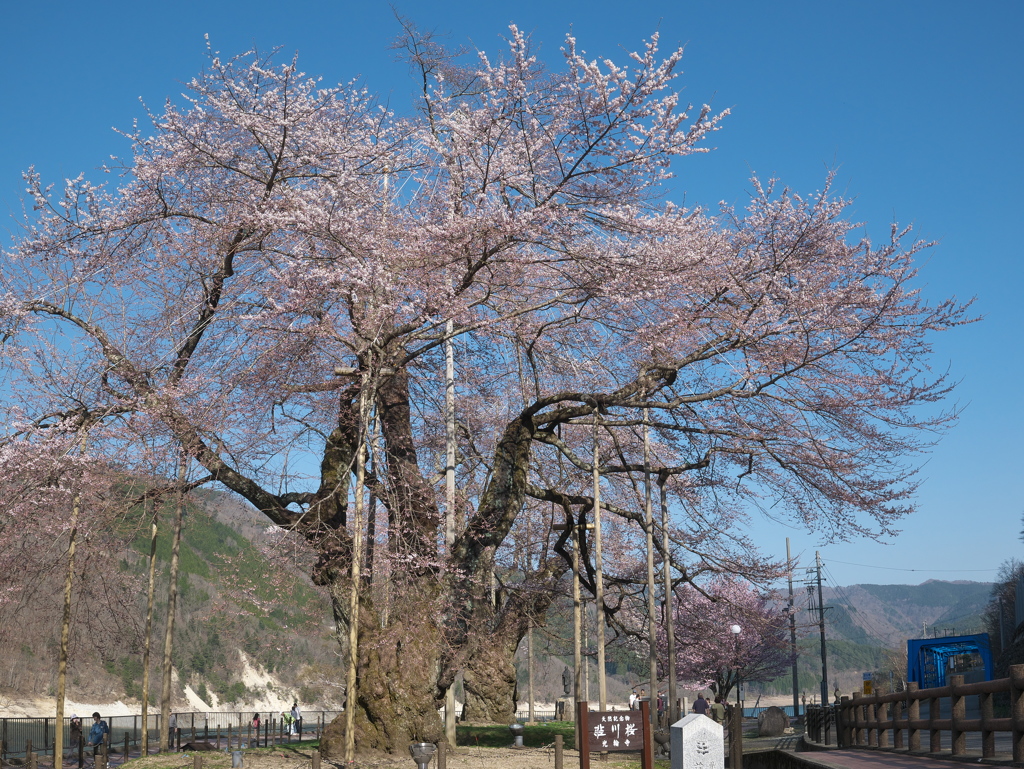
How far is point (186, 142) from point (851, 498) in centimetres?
1412

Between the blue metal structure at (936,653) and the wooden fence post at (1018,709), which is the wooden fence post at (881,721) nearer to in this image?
the wooden fence post at (1018,709)

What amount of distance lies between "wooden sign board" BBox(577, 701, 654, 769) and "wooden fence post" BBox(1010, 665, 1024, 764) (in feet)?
15.8

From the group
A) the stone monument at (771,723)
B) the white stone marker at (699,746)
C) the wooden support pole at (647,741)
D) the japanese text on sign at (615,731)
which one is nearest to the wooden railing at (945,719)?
the white stone marker at (699,746)

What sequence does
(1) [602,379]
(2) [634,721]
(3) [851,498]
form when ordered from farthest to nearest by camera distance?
1. (1) [602,379]
2. (3) [851,498]
3. (2) [634,721]

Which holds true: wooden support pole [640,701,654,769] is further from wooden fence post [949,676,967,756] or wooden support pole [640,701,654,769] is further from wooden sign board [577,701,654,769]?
wooden fence post [949,676,967,756]

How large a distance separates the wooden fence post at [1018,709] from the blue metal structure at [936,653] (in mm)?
26182

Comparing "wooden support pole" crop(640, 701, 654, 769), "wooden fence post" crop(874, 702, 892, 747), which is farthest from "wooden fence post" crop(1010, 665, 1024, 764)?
"wooden fence post" crop(874, 702, 892, 747)

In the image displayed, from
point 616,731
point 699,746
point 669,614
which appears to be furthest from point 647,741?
point 669,614

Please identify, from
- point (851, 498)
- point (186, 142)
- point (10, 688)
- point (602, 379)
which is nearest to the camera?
point (186, 142)

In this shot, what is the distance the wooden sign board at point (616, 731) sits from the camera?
13.1 m

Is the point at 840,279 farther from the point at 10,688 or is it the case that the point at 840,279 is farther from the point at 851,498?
the point at 10,688

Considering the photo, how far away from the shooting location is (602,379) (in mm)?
20938

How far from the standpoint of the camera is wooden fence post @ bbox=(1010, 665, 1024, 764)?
9609 mm

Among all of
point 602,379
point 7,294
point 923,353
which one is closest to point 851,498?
point 923,353
